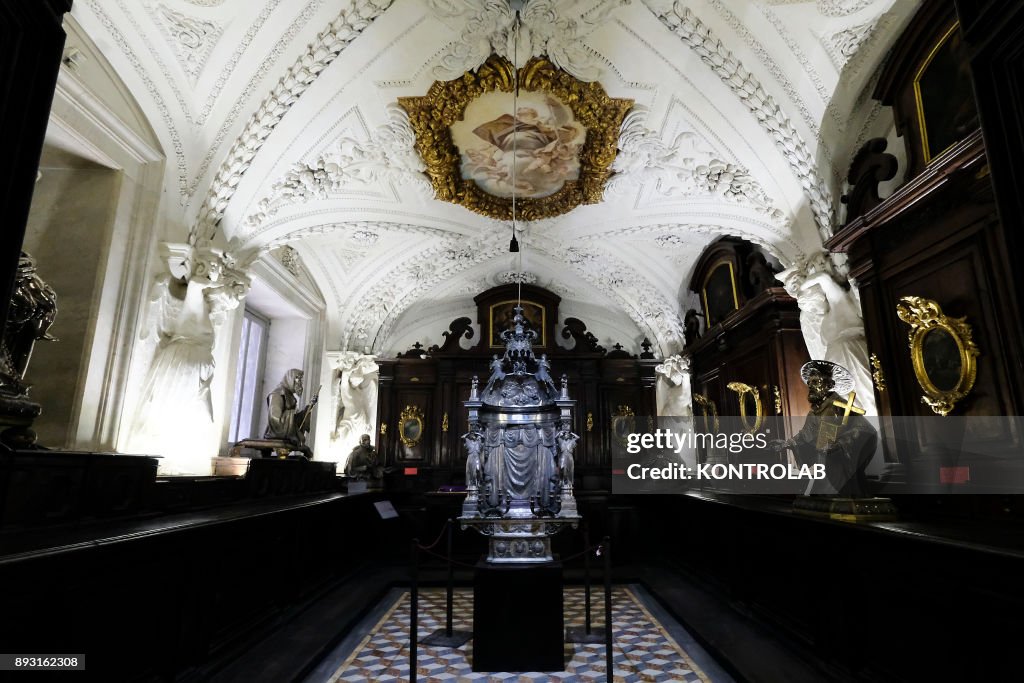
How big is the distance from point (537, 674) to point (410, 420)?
814 cm

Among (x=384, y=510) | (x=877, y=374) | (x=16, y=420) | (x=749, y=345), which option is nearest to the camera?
(x=16, y=420)

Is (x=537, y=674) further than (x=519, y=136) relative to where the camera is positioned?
No

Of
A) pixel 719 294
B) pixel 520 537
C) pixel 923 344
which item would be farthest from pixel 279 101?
pixel 719 294

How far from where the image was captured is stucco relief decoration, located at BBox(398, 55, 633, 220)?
6562mm

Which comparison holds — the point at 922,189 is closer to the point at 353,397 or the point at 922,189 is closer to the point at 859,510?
the point at 859,510

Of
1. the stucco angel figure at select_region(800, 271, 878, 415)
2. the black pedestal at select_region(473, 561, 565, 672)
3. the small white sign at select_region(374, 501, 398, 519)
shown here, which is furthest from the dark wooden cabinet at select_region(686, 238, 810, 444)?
the small white sign at select_region(374, 501, 398, 519)

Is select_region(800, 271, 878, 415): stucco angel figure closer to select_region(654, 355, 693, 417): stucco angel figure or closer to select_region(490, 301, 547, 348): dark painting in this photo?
select_region(654, 355, 693, 417): stucco angel figure

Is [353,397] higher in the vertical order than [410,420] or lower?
higher

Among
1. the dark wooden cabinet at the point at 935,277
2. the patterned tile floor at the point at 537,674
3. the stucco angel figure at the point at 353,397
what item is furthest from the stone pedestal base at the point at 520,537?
the stucco angel figure at the point at 353,397

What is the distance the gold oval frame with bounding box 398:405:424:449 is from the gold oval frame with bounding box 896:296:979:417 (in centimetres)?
899

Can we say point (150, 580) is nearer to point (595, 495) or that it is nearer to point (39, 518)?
point (39, 518)

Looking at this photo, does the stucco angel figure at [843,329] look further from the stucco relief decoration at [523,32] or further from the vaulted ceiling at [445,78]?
the stucco relief decoration at [523,32]

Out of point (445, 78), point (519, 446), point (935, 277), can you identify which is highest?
point (445, 78)

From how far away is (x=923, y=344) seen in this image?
453 centimetres
